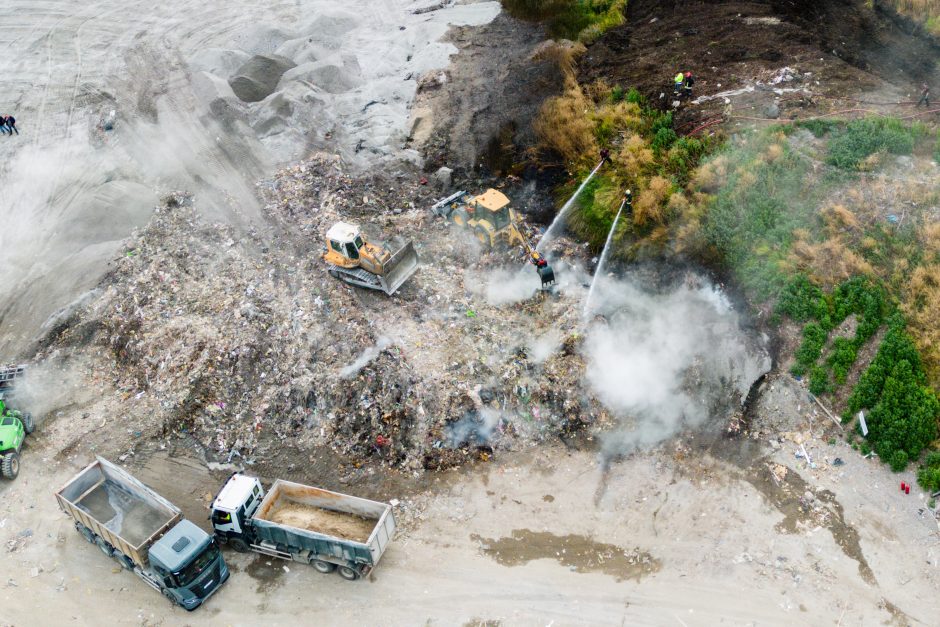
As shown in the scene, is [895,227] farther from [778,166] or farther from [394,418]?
[394,418]

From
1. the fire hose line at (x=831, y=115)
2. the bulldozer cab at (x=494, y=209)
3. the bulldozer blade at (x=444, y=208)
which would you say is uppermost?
the fire hose line at (x=831, y=115)

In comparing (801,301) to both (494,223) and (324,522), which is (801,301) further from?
(324,522)

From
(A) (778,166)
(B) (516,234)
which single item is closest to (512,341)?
(B) (516,234)

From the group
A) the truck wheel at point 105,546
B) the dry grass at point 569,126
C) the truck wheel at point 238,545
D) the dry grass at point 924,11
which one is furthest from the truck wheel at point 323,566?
the dry grass at point 924,11

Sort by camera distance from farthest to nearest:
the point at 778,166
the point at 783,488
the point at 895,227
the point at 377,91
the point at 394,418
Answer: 1. the point at 377,91
2. the point at 778,166
3. the point at 895,227
4. the point at 394,418
5. the point at 783,488

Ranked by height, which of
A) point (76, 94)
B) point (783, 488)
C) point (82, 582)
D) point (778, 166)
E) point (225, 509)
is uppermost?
point (76, 94)

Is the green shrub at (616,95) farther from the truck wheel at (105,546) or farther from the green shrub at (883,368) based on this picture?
the truck wheel at (105,546)

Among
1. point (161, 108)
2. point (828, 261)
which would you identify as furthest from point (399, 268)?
point (161, 108)
